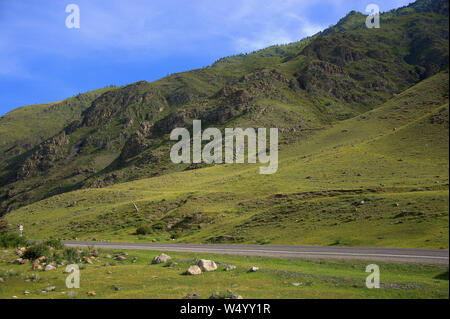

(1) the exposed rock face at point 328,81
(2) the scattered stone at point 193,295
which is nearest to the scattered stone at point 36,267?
(2) the scattered stone at point 193,295

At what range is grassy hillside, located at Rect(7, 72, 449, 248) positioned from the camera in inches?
936

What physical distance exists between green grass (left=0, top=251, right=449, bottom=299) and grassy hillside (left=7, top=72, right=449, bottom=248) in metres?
4.68

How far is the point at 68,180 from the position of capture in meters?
199

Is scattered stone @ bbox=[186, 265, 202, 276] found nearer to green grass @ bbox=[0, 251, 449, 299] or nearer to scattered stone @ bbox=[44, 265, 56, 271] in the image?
green grass @ bbox=[0, 251, 449, 299]

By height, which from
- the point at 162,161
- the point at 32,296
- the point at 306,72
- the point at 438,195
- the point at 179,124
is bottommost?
the point at 32,296

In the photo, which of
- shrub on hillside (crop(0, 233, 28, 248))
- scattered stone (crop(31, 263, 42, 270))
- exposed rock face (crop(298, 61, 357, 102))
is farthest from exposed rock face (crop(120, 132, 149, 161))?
scattered stone (crop(31, 263, 42, 270))

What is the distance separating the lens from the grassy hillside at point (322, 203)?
23781 mm

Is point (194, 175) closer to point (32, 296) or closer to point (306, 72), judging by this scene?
point (32, 296)

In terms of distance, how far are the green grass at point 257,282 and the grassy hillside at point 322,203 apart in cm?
468

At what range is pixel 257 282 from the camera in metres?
14.8

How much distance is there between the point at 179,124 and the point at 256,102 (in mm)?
39519

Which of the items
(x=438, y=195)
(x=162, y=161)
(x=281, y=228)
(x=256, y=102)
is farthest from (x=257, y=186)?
(x=256, y=102)

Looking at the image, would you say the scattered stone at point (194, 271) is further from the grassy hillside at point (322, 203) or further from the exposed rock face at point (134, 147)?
the exposed rock face at point (134, 147)

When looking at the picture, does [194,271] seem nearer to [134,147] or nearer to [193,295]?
[193,295]
